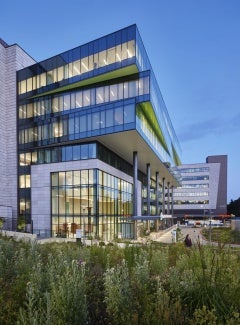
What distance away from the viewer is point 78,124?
3559 centimetres

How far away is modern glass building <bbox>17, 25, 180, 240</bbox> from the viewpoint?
33438 mm

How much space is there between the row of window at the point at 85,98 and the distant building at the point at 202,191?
3471 inches

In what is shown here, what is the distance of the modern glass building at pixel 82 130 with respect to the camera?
33.4 metres

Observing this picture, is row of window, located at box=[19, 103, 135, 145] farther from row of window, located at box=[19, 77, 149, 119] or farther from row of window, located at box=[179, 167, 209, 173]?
row of window, located at box=[179, 167, 209, 173]

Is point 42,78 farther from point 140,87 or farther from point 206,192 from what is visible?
point 206,192

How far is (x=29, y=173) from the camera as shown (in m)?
39.0

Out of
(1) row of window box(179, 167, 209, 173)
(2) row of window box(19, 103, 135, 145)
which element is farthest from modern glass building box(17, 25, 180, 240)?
(1) row of window box(179, 167, 209, 173)

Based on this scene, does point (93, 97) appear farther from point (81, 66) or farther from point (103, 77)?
point (81, 66)

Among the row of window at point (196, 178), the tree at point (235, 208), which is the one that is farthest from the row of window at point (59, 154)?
the tree at point (235, 208)

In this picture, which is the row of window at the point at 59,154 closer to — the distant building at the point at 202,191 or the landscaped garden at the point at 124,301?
the landscaped garden at the point at 124,301

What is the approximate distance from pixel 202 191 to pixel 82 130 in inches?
3770

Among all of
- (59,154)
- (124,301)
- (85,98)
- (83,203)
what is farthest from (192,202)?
(124,301)

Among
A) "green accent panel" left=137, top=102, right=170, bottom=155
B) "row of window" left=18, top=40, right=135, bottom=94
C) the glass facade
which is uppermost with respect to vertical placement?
"row of window" left=18, top=40, right=135, bottom=94

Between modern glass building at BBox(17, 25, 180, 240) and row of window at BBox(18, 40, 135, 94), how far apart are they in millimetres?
118
